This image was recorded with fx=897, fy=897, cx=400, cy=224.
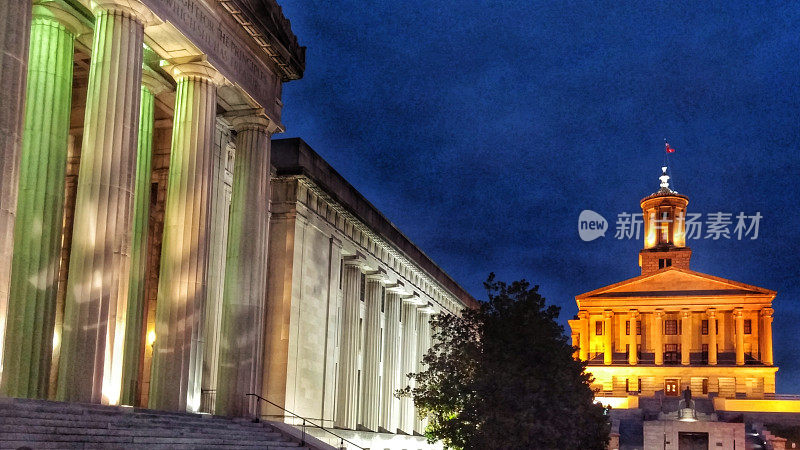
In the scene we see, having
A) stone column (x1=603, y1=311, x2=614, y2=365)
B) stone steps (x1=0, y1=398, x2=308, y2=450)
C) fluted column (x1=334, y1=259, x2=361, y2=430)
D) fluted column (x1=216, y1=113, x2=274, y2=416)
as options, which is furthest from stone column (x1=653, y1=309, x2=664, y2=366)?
stone steps (x1=0, y1=398, x2=308, y2=450)

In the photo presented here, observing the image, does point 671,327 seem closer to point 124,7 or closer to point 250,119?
point 250,119

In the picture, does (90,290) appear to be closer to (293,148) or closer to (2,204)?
(2,204)

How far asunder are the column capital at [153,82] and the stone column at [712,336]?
9091 cm

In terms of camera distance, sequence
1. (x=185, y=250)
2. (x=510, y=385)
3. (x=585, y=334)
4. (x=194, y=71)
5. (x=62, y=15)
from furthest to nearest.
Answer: (x=585, y=334)
(x=510, y=385)
(x=194, y=71)
(x=185, y=250)
(x=62, y=15)

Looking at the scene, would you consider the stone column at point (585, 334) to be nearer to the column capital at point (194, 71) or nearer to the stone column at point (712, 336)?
the stone column at point (712, 336)

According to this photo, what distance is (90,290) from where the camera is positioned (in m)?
20.9

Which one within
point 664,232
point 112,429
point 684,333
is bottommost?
point 112,429

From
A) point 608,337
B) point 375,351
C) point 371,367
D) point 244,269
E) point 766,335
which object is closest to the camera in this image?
point 244,269

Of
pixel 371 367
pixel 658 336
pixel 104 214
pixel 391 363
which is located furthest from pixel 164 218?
pixel 658 336

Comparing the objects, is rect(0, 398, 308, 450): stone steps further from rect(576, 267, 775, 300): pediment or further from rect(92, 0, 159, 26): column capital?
rect(576, 267, 775, 300): pediment

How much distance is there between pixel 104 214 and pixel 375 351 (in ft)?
88.9

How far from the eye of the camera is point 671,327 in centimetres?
11056

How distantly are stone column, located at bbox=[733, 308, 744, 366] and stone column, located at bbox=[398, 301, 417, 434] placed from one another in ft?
204

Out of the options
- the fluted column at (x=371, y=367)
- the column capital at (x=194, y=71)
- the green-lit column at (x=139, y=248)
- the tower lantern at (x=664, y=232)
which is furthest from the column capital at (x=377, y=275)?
the tower lantern at (x=664, y=232)
